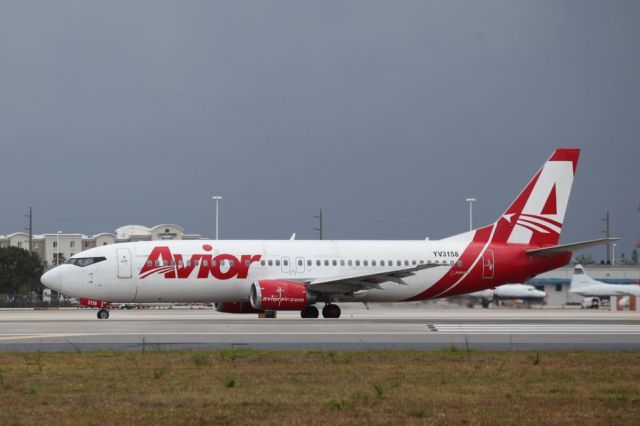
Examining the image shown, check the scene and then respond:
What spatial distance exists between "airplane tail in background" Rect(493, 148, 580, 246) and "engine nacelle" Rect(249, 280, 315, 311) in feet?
30.7

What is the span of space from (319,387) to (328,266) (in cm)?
2603

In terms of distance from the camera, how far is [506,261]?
4259 centimetres

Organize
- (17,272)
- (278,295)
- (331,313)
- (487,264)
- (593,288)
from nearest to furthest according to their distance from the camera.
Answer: (278,295) → (331,313) → (487,264) → (593,288) → (17,272)

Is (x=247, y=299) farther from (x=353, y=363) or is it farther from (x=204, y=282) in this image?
(x=353, y=363)

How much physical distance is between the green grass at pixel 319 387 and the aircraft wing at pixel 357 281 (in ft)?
58.2

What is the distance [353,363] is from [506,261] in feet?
80.7

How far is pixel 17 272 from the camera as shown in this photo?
106 metres

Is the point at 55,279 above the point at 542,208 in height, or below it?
below

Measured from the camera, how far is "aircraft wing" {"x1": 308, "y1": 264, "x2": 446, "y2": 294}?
39.3 meters

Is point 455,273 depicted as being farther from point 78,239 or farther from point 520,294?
point 78,239

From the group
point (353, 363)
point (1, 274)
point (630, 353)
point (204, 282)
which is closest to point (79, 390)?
point (353, 363)

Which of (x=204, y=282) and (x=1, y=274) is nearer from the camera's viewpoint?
(x=204, y=282)

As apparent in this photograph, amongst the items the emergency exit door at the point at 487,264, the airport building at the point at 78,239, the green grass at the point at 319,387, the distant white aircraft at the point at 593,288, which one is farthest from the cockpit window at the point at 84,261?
the airport building at the point at 78,239

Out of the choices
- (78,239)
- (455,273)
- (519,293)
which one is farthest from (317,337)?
(78,239)
